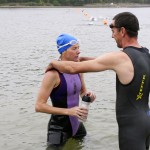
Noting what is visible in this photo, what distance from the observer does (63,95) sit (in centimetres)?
642

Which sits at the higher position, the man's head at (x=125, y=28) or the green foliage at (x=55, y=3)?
the man's head at (x=125, y=28)

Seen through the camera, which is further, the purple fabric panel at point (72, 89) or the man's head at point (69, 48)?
the purple fabric panel at point (72, 89)

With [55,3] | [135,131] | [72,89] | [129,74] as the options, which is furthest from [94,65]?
[55,3]

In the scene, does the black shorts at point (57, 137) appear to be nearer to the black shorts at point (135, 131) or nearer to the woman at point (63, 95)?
the woman at point (63, 95)

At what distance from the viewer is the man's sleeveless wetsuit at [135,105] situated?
438 cm

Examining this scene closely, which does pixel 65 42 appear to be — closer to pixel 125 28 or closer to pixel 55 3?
pixel 125 28

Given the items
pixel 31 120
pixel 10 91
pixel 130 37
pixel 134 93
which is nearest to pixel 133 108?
pixel 134 93

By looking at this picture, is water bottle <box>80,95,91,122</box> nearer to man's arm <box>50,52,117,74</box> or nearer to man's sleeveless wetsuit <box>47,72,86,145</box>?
man's arm <box>50,52,117,74</box>

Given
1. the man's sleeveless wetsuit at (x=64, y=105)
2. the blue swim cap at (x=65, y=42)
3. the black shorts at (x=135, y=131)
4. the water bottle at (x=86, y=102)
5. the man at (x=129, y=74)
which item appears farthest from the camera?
the man's sleeveless wetsuit at (x=64, y=105)

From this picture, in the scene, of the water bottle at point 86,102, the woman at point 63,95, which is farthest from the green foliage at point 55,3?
the water bottle at point 86,102

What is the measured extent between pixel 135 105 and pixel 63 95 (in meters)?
2.12

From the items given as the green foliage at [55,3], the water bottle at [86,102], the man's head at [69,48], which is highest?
the man's head at [69,48]

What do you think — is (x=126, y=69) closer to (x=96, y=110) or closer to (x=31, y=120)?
(x=31, y=120)

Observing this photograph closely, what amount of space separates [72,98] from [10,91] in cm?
855
